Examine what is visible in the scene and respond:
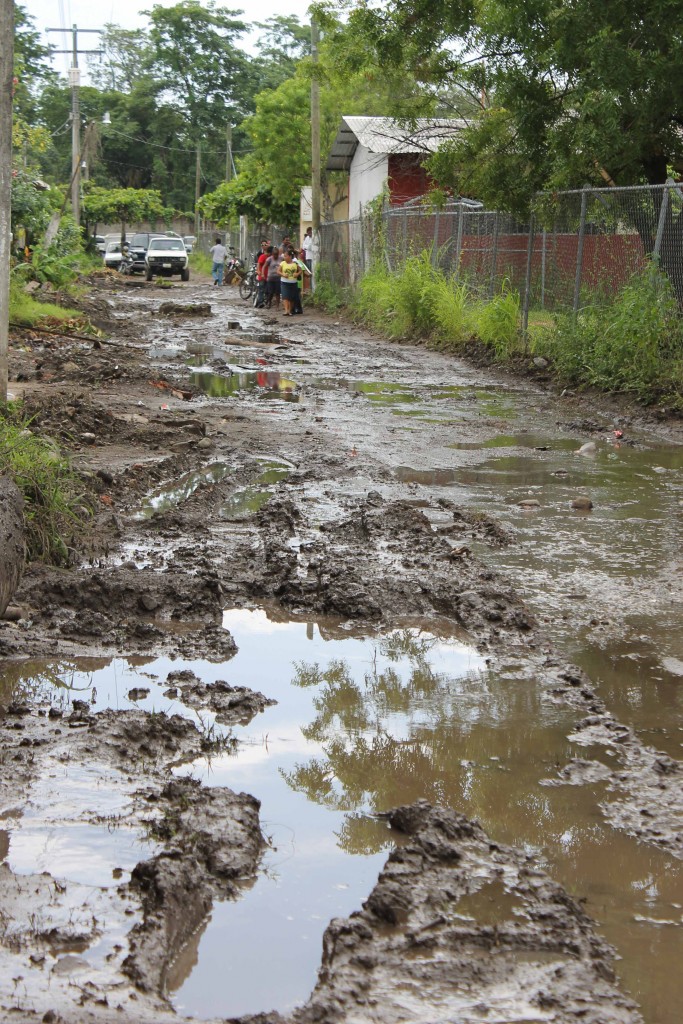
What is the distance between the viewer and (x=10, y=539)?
5.26m

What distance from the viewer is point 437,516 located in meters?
7.44

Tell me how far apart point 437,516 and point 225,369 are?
30.5ft

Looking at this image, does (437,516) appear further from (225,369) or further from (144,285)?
(144,285)

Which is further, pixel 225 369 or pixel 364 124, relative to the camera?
pixel 364 124

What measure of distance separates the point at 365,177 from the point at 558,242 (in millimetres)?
20132

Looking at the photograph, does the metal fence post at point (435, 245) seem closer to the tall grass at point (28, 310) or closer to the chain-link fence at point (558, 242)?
the chain-link fence at point (558, 242)

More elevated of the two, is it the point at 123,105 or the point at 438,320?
the point at 123,105

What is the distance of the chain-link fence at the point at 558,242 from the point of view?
44.3ft

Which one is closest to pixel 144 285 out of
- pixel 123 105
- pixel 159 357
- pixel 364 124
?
pixel 364 124

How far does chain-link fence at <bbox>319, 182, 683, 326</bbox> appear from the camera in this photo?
13.5 metres

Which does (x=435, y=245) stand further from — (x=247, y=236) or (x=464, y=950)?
(x=247, y=236)

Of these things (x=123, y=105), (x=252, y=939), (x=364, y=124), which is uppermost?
(x=123, y=105)

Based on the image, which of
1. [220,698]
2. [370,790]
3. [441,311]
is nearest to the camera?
[370,790]

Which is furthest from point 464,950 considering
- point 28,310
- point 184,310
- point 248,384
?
point 184,310
